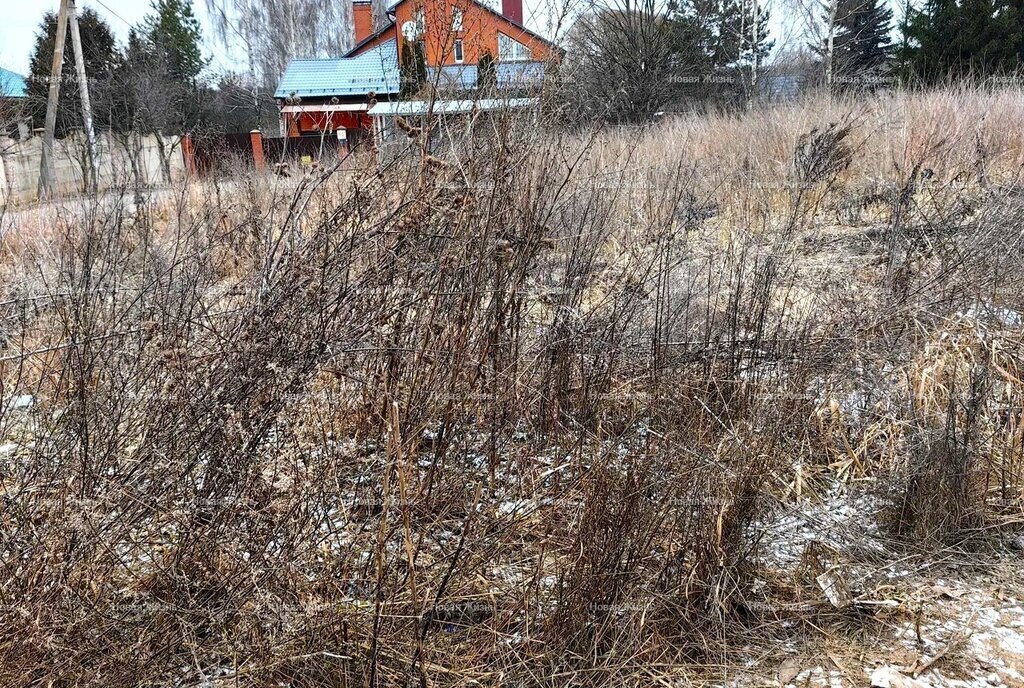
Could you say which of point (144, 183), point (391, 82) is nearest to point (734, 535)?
point (391, 82)

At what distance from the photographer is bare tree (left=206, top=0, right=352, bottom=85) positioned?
3475 cm

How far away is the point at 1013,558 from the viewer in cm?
228

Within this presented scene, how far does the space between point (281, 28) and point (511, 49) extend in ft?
122

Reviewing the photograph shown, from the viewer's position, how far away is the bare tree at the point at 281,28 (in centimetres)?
3475

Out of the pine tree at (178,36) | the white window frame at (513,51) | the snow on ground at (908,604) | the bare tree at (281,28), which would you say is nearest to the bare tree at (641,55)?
the white window frame at (513,51)

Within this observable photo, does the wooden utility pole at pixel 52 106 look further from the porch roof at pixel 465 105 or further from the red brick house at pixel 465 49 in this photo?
the porch roof at pixel 465 105

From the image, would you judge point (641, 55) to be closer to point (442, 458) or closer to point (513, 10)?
point (513, 10)

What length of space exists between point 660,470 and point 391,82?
181cm

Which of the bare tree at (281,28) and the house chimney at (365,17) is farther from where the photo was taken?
the bare tree at (281,28)

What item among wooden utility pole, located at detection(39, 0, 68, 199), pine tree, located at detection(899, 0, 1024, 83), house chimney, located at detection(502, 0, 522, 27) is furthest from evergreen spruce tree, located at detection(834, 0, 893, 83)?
house chimney, located at detection(502, 0, 522, 27)

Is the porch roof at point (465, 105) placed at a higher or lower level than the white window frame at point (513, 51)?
lower

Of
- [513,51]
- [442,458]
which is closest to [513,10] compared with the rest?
[513,51]

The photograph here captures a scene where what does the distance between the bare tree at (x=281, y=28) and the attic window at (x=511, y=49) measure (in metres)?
35.1

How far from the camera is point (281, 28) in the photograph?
34969mm
